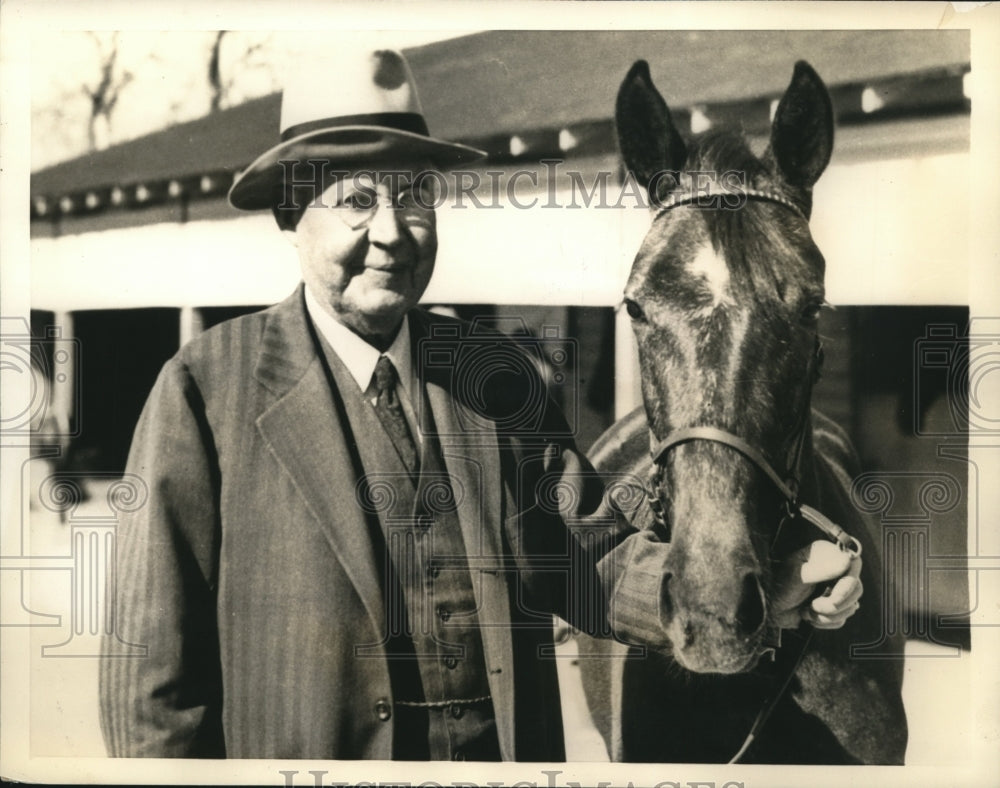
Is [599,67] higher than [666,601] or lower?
higher

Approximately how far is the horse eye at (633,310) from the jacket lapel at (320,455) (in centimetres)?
112

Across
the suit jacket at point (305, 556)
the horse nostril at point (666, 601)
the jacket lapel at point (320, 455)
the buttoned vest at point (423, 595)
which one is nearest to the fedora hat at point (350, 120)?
the suit jacket at point (305, 556)

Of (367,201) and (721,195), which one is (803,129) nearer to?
(721,195)

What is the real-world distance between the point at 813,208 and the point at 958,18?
0.91 m

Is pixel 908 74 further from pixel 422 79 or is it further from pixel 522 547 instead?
pixel 522 547

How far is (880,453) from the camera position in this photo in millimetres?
3734

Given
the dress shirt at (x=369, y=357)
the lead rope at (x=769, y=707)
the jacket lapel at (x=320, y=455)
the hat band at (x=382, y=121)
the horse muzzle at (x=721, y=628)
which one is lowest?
the lead rope at (x=769, y=707)

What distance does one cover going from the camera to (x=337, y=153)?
365 centimetres

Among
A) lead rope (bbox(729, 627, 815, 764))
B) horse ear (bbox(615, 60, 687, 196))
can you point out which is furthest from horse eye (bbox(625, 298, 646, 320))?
lead rope (bbox(729, 627, 815, 764))

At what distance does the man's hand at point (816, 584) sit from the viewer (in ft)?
11.8

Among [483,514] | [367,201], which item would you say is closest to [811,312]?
[483,514]

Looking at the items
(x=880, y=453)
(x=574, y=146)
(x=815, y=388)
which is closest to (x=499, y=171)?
(x=574, y=146)

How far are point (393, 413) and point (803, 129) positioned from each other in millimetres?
1816

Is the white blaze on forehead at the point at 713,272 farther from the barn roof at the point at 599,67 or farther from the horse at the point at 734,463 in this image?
the barn roof at the point at 599,67
